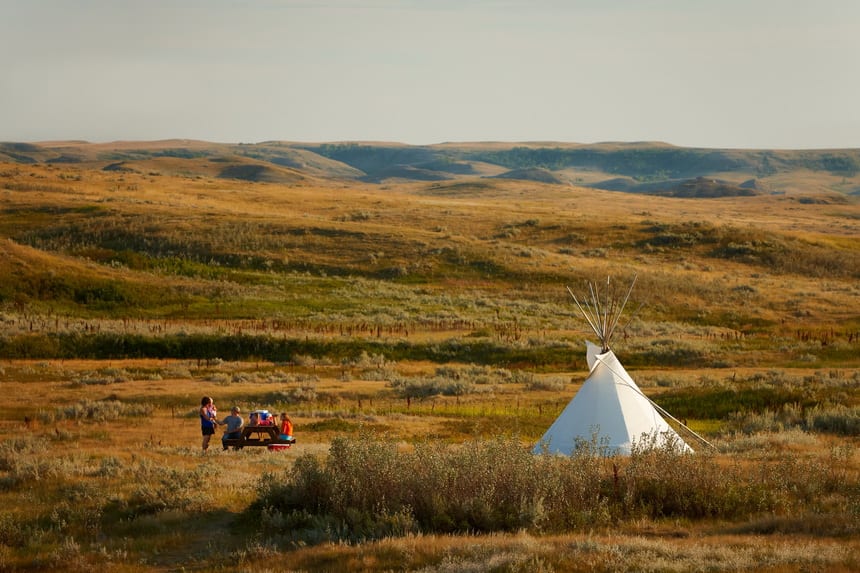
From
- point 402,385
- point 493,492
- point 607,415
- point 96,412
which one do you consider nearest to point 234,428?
point 96,412

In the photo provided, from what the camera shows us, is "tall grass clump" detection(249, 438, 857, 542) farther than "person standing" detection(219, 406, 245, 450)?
No

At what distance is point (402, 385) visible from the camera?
30.3 metres

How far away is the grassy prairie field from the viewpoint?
11422 millimetres

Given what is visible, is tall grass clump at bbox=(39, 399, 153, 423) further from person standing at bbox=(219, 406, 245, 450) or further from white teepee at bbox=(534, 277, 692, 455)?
white teepee at bbox=(534, 277, 692, 455)

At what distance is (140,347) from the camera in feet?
123

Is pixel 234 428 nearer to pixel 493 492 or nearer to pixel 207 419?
pixel 207 419

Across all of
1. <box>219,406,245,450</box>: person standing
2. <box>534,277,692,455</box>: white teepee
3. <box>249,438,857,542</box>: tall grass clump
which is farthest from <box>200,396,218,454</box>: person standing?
<box>534,277,692,455</box>: white teepee

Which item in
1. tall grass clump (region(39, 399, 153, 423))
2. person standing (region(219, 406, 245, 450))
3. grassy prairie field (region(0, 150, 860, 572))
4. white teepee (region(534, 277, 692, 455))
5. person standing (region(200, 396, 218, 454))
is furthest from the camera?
tall grass clump (region(39, 399, 153, 423))

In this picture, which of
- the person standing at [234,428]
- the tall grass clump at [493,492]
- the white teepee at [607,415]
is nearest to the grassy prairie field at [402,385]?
the tall grass clump at [493,492]

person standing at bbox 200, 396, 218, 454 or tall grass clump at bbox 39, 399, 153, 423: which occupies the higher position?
person standing at bbox 200, 396, 218, 454

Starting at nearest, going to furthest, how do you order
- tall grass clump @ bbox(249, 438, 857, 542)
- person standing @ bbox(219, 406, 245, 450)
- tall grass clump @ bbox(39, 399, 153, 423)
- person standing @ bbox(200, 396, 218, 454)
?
tall grass clump @ bbox(249, 438, 857, 542)
person standing @ bbox(200, 396, 218, 454)
person standing @ bbox(219, 406, 245, 450)
tall grass clump @ bbox(39, 399, 153, 423)

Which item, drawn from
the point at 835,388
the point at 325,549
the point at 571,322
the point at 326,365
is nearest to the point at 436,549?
the point at 325,549

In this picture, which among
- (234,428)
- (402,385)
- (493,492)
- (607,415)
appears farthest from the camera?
(402,385)

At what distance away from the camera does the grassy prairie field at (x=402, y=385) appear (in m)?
11.4
